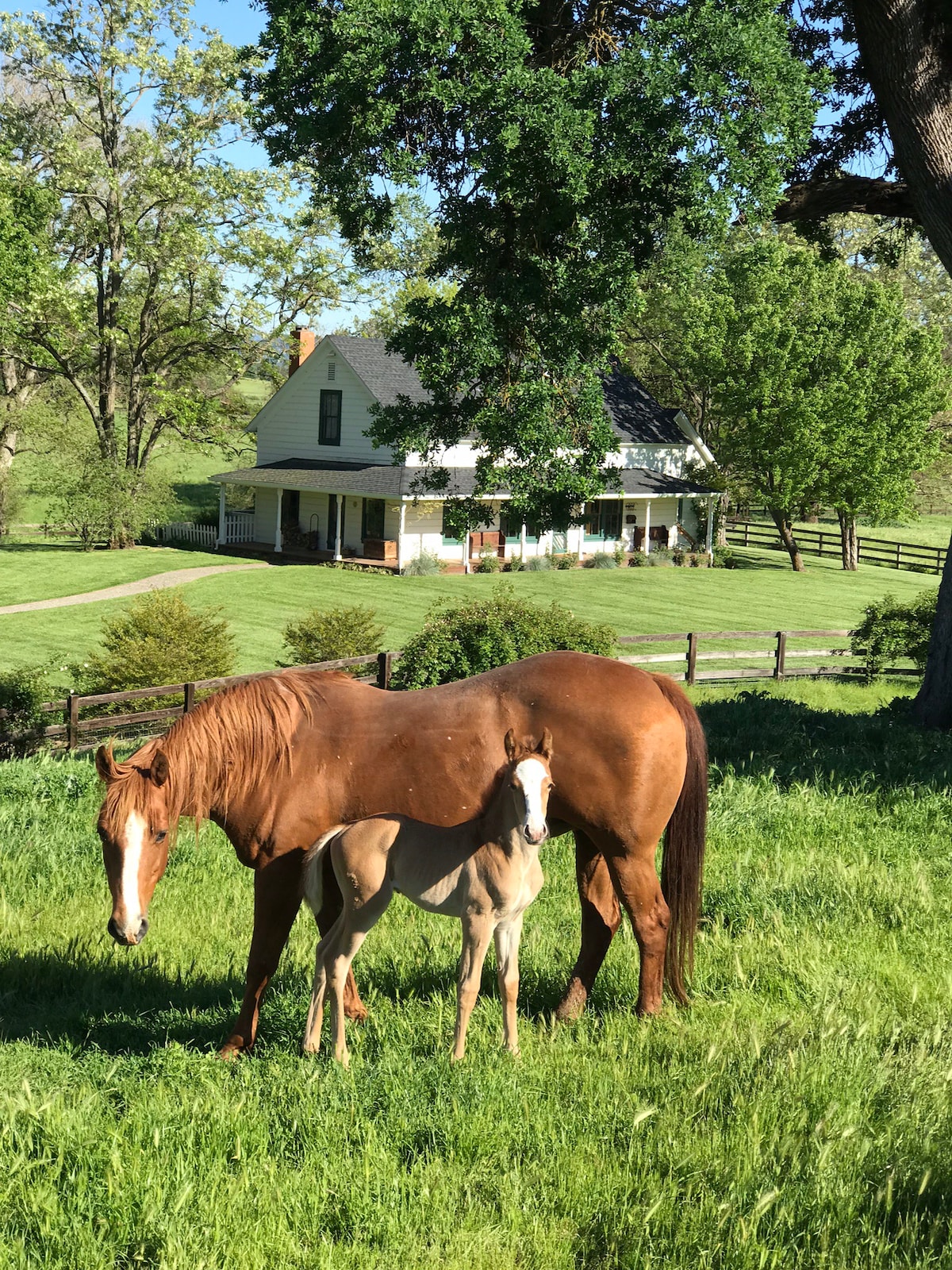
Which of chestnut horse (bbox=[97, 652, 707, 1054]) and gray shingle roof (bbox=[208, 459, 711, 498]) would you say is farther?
gray shingle roof (bbox=[208, 459, 711, 498])

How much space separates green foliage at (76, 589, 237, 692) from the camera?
19.8 metres

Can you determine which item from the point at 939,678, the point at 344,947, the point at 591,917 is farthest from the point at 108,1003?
the point at 939,678

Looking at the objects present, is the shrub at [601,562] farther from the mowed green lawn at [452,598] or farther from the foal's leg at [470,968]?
the foal's leg at [470,968]

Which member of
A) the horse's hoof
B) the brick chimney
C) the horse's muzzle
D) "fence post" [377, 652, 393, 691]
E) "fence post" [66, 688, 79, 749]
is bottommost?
"fence post" [66, 688, 79, 749]

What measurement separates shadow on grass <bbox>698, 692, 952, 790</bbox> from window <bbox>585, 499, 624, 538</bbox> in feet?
121

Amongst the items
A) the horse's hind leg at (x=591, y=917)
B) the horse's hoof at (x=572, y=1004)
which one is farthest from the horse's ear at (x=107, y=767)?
the horse's hoof at (x=572, y=1004)

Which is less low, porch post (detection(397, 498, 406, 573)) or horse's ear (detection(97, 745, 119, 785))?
porch post (detection(397, 498, 406, 573))

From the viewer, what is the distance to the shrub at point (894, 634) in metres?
27.3

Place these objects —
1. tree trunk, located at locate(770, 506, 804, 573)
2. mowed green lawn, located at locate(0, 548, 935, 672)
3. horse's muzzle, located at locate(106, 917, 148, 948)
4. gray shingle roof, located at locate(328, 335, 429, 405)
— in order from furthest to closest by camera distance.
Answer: tree trunk, located at locate(770, 506, 804, 573) < gray shingle roof, located at locate(328, 335, 429, 405) < mowed green lawn, located at locate(0, 548, 935, 672) < horse's muzzle, located at locate(106, 917, 148, 948)

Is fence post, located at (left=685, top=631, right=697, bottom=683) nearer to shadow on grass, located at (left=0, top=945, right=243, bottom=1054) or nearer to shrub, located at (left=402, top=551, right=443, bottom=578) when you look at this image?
shrub, located at (left=402, top=551, right=443, bottom=578)

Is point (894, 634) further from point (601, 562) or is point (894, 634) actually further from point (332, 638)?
point (601, 562)

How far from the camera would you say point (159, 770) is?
5.54 metres

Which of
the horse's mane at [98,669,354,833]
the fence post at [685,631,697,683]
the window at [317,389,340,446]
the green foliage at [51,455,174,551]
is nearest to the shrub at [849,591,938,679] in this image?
the fence post at [685,631,697,683]

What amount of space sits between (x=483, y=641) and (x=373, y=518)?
29.9 m
